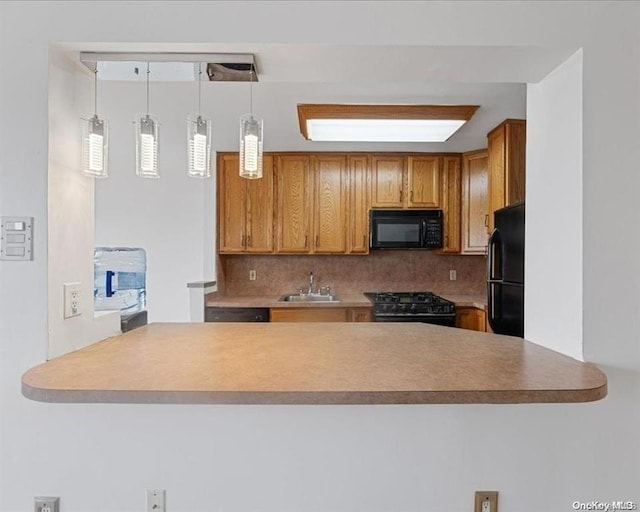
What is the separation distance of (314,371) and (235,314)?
259 cm

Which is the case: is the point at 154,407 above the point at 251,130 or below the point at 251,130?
below

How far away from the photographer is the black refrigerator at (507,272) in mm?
2275

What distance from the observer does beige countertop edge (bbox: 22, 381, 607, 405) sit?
102cm

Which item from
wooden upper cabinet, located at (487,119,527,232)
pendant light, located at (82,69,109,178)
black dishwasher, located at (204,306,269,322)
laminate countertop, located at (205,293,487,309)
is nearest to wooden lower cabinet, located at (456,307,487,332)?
laminate countertop, located at (205,293,487,309)

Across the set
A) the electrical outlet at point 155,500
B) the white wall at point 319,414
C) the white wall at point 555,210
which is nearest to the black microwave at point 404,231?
the white wall at point 555,210

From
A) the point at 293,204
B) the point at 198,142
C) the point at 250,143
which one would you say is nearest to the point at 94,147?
the point at 198,142

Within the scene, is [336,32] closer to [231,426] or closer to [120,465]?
[231,426]

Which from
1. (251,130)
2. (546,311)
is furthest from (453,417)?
(251,130)

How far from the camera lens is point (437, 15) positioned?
4.35ft

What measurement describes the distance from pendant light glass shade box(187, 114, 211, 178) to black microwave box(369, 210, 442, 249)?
2.55 meters

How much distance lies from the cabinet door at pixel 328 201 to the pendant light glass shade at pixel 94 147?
264 cm

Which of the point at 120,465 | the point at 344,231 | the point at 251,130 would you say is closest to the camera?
the point at 120,465

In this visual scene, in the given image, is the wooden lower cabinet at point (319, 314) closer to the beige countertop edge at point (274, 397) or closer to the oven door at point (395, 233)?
the oven door at point (395, 233)

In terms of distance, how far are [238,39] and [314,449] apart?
4.27 ft
